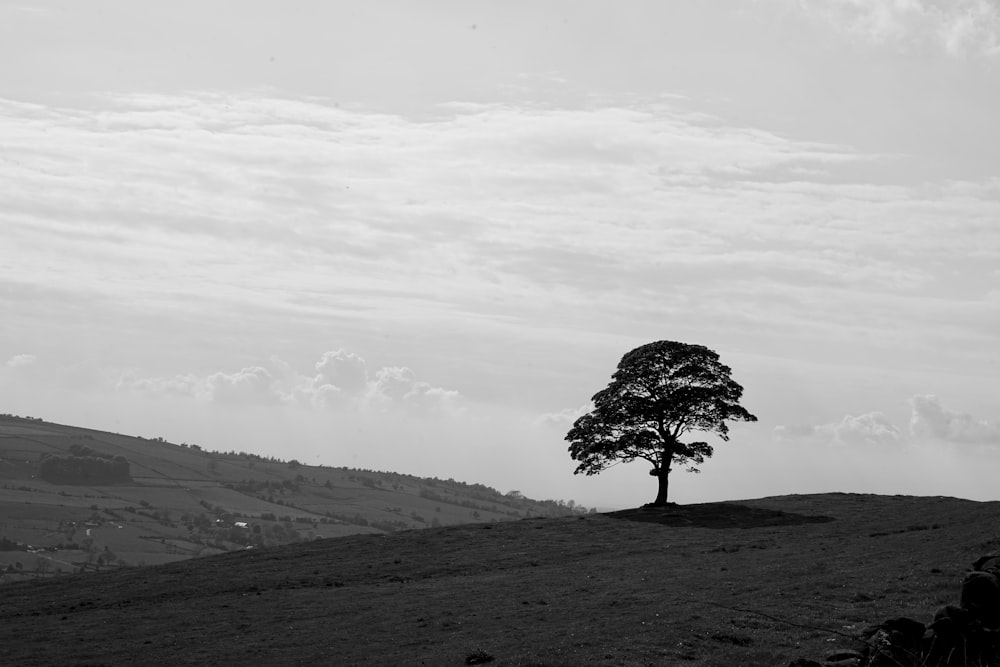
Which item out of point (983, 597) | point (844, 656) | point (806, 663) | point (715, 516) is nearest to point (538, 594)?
point (806, 663)

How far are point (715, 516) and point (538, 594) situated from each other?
3011cm

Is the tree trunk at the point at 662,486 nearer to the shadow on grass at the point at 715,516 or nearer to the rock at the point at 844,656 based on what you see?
the shadow on grass at the point at 715,516

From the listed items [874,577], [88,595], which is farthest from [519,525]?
[874,577]

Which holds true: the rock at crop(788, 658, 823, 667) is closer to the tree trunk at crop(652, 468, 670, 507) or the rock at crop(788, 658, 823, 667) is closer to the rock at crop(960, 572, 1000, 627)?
the rock at crop(960, 572, 1000, 627)

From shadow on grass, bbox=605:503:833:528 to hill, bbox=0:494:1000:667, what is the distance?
438 millimetres

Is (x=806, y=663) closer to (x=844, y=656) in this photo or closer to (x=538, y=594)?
(x=844, y=656)

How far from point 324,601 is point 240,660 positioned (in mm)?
11720

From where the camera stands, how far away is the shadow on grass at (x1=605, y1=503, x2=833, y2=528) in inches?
2709

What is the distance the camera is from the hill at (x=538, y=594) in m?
34.9

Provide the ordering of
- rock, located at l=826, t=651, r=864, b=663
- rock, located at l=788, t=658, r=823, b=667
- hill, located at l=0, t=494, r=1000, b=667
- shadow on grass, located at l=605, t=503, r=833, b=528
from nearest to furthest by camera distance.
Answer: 1. rock, located at l=826, t=651, r=864, b=663
2. rock, located at l=788, t=658, r=823, b=667
3. hill, located at l=0, t=494, r=1000, b=667
4. shadow on grass, located at l=605, t=503, r=833, b=528

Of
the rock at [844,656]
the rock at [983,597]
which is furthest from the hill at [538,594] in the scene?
the rock at [983,597]

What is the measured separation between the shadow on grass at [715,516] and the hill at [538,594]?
0.44 meters

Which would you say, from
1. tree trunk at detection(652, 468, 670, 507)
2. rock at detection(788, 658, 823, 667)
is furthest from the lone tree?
rock at detection(788, 658, 823, 667)

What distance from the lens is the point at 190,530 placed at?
638ft
